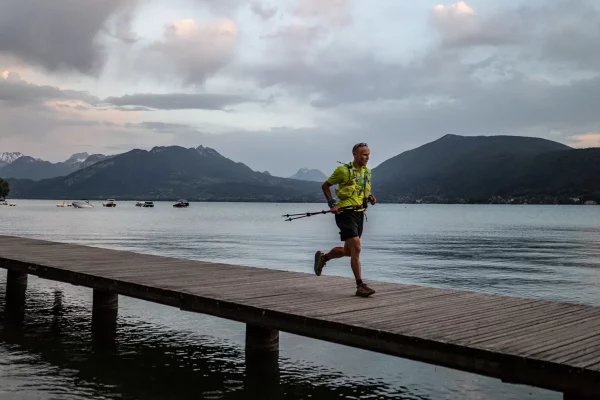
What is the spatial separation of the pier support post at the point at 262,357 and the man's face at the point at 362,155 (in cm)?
395

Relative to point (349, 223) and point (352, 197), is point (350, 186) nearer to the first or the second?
point (352, 197)

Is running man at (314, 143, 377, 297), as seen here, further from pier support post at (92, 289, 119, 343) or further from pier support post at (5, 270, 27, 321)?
pier support post at (5, 270, 27, 321)

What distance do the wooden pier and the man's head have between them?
2.50m

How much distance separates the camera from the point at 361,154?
398 inches

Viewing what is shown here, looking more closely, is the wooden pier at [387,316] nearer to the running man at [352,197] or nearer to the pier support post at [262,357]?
the pier support post at [262,357]

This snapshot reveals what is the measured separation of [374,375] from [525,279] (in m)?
19.4

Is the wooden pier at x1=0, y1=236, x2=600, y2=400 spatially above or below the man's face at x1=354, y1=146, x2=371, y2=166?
below

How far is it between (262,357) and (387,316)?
3.81 meters

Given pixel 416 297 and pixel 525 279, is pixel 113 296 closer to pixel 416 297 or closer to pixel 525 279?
pixel 416 297

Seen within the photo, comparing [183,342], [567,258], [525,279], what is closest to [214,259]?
[525,279]

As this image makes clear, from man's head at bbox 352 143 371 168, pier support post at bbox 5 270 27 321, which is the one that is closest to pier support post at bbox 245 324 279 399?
man's head at bbox 352 143 371 168

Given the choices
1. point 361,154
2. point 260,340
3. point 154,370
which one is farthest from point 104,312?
point 361,154

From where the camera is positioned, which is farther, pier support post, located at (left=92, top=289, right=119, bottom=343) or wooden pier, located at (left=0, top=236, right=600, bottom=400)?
pier support post, located at (left=92, top=289, right=119, bottom=343)

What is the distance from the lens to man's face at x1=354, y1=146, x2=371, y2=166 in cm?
1009
